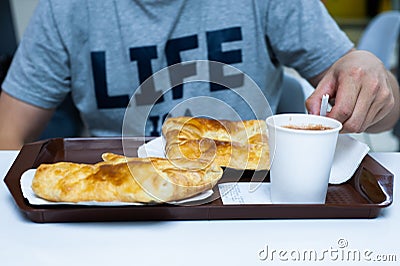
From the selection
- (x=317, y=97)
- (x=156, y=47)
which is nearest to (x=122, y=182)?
(x=317, y=97)

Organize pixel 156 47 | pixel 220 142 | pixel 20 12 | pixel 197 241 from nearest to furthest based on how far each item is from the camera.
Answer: pixel 197 241
pixel 220 142
pixel 156 47
pixel 20 12

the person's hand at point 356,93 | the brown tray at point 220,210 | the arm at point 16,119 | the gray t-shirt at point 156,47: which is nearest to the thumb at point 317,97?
the person's hand at point 356,93

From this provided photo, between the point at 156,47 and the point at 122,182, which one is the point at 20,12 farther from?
the point at 122,182

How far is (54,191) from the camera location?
60cm

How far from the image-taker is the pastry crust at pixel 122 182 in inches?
23.3

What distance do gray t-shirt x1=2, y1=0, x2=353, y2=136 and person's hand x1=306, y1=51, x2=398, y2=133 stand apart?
27cm

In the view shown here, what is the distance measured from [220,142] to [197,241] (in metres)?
0.19

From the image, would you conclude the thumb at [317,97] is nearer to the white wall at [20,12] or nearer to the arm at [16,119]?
the arm at [16,119]

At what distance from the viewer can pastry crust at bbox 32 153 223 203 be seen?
1.94 ft

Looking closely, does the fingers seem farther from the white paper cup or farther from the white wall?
the white wall

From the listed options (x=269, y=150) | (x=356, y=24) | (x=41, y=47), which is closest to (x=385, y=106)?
(x=269, y=150)

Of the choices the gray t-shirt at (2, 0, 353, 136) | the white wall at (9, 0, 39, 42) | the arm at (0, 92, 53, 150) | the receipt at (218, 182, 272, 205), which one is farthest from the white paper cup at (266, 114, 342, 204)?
the white wall at (9, 0, 39, 42)

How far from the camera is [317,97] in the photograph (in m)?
0.77

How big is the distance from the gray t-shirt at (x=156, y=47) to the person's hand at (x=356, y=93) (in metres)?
0.27
